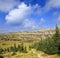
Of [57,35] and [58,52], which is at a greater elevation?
[57,35]

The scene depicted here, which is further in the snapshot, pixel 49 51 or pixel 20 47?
pixel 20 47

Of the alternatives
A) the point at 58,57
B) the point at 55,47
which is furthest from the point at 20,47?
the point at 58,57

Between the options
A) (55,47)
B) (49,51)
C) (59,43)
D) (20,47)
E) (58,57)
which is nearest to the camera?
(58,57)

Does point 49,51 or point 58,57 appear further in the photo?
point 49,51

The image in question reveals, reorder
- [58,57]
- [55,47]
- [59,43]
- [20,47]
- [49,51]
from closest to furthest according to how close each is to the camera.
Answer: [58,57]
[59,43]
[55,47]
[49,51]
[20,47]

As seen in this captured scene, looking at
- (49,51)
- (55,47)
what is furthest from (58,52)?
(49,51)

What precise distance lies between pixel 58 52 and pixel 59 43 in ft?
19.7

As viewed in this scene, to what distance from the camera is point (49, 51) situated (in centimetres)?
8725

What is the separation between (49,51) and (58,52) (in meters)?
9.04

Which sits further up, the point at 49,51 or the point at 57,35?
the point at 57,35

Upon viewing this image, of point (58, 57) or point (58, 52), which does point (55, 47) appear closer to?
point (58, 52)

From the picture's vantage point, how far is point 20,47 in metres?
121

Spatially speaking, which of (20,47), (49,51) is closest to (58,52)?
(49,51)

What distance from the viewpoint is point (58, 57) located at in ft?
227
